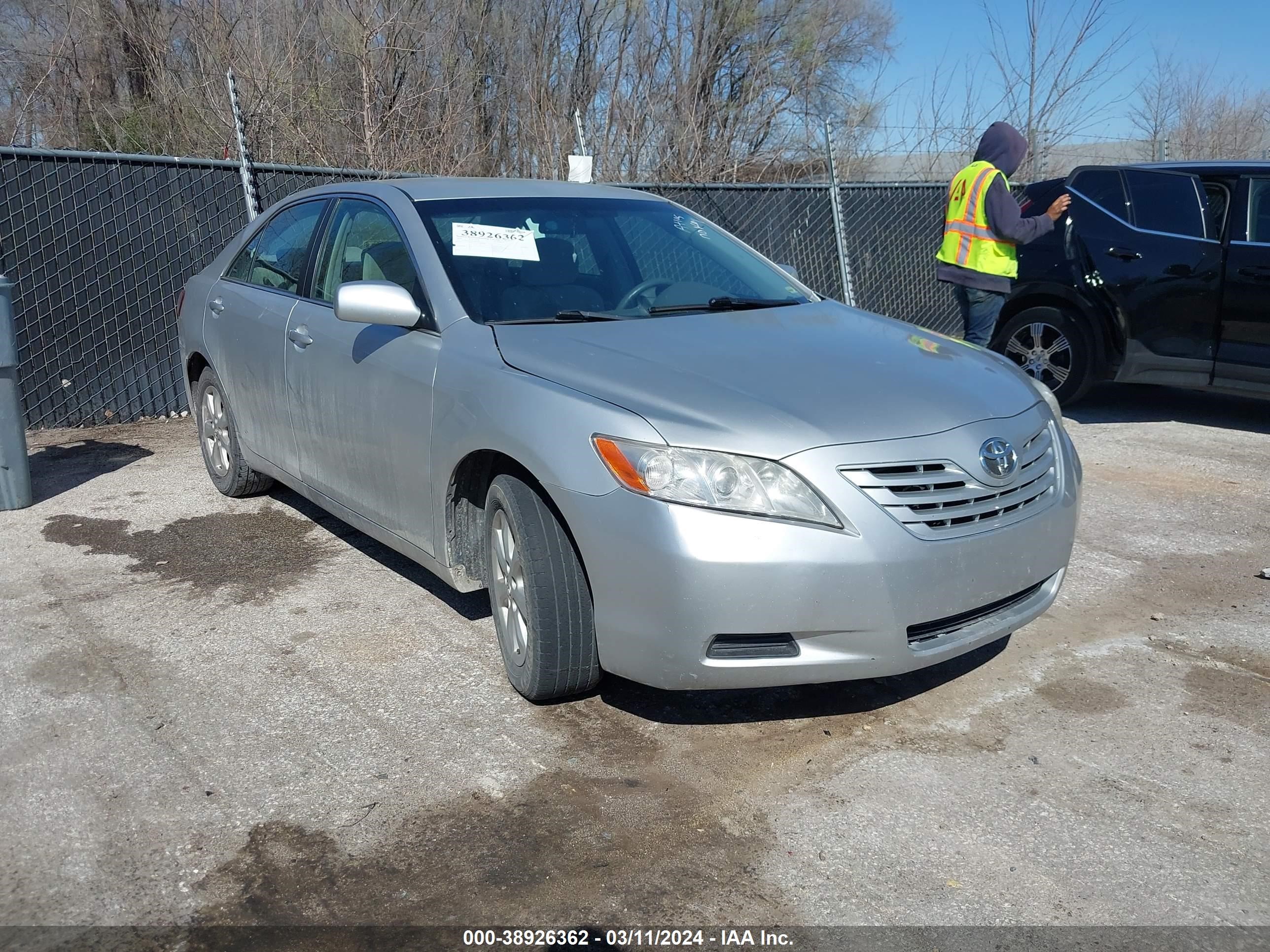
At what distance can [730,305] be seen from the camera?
423 cm

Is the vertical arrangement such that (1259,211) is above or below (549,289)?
above

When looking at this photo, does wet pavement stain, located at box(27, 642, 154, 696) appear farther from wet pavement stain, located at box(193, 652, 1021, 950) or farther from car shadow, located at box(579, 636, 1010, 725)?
car shadow, located at box(579, 636, 1010, 725)

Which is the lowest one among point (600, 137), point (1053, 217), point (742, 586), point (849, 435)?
point (742, 586)

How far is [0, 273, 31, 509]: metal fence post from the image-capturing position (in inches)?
218

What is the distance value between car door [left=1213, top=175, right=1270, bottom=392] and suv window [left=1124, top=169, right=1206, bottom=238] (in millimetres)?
250

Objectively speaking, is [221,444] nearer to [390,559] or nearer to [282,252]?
[282,252]

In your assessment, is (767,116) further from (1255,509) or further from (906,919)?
(906,919)

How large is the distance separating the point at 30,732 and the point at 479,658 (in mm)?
1401

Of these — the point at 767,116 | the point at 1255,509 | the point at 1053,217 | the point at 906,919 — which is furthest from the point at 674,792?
the point at 767,116

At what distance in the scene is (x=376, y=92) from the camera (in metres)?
11.5

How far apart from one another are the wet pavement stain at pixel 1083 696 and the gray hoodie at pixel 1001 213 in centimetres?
347

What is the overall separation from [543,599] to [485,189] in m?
1.95

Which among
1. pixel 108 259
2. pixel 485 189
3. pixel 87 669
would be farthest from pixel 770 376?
pixel 108 259

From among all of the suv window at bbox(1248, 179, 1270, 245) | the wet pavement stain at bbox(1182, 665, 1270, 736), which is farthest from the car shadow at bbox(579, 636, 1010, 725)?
the suv window at bbox(1248, 179, 1270, 245)
